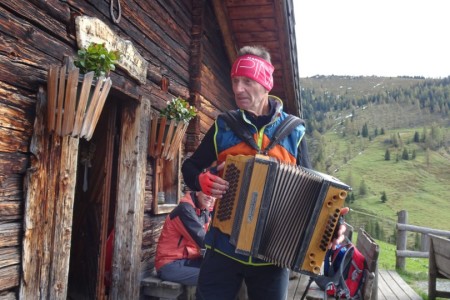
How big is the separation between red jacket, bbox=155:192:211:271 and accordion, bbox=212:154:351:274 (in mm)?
2348

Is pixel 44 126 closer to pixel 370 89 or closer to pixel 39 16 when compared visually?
pixel 39 16

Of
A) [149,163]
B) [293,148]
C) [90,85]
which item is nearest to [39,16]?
[90,85]

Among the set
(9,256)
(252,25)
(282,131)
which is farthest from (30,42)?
(252,25)

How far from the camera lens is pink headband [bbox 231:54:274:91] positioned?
2.36 metres

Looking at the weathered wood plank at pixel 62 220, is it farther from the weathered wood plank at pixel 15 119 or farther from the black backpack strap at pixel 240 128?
the black backpack strap at pixel 240 128

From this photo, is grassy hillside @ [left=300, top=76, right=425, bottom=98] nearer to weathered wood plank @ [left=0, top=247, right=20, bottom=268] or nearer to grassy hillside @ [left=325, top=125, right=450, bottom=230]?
grassy hillside @ [left=325, top=125, right=450, bottom=230]

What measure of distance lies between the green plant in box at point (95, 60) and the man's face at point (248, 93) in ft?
4.03

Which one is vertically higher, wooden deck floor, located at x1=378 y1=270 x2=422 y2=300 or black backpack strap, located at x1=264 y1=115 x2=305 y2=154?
black backpack strap, located at x1=264 y1=115 x2=305 y2=154

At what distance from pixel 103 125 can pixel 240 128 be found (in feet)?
10.2

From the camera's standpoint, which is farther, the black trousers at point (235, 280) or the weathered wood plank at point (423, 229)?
the weathered wood plank at point (423, 229)

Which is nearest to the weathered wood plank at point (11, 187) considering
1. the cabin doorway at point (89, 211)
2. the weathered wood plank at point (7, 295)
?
the weathered wood plank at point (7, 295)

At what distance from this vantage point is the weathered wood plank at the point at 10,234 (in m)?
2.44

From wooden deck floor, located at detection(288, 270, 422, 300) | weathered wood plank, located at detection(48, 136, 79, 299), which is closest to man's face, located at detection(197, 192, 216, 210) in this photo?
wooden deck floor, located at detection(288, 270, 422, 300)

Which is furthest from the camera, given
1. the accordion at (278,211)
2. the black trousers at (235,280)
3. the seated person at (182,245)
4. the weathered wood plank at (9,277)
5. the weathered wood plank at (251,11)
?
the weathered wood plank at (251,11)
